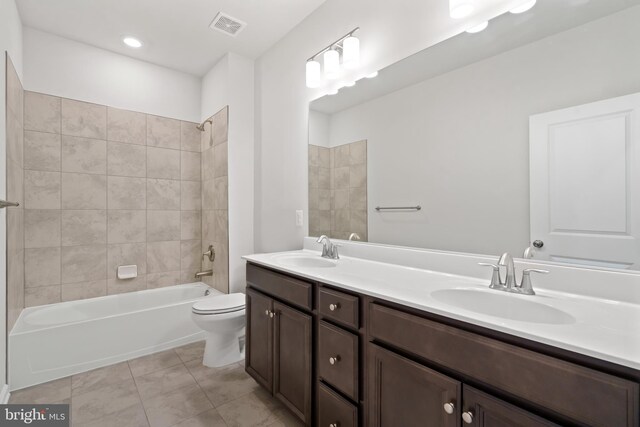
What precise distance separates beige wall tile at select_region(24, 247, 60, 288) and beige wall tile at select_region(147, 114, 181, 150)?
127 cm

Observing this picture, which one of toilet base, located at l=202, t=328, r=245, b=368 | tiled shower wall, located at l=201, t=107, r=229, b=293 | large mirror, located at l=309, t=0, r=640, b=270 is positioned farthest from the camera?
tiled shower wall, located at l=201, t=107, r=229, b=293

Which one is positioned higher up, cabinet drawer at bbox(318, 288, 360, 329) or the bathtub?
cabinet drawer at bbox(318, 288, 360, 329)

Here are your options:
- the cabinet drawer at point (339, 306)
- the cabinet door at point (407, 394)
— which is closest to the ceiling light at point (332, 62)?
the cabinet drawer at point (339, 306)

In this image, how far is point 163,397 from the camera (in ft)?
A: 6.01

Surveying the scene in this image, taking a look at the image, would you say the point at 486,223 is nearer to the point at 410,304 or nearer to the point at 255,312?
the point at 410,304

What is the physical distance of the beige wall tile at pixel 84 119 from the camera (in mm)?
2561

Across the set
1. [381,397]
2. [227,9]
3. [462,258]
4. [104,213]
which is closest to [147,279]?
[104,213]

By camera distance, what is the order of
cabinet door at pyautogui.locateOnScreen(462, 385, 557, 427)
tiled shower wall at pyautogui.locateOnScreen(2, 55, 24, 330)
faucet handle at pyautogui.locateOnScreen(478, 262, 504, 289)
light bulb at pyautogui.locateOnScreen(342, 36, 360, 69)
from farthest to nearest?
tiled shower wall at pyautogui.locateOnScreen(2, 55, 24, 330) < light bulb at pyautogui.locateOnScreen(342, 36, 360, 69) < faucet handle at pyautogui.locateOnScreen(478, 262, 504, 289) < cabinet door at pyautogui.locateOnScreen(462, 385, 557, 427)

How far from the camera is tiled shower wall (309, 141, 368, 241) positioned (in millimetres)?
1889

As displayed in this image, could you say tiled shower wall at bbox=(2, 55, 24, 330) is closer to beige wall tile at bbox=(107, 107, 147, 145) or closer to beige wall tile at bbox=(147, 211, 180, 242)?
beige wall tile at bbox=(107, 107, 147, 145)

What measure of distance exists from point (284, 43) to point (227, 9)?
50cm

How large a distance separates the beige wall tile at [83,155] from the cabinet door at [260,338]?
2.00 m

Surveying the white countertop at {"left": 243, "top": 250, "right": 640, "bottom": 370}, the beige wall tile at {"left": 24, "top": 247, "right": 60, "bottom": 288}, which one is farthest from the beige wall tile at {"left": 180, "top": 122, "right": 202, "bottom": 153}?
the white countertop at {"left": 243, "top": 250, "right": 640, "bottom": 370}

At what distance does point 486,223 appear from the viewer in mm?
1298
